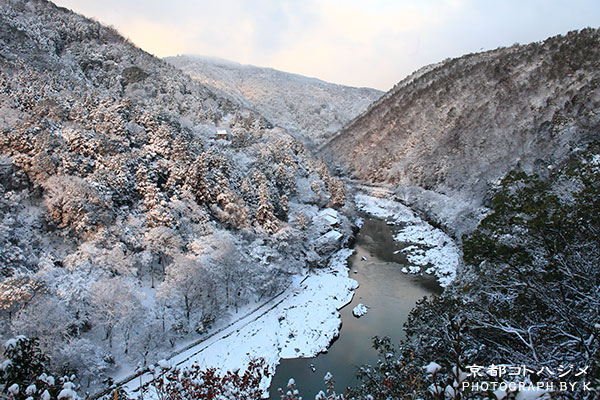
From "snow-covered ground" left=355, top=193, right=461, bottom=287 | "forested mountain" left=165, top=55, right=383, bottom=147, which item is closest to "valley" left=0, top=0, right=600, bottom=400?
"snow-covered ground" left=355, top=193, right=461, bottom=287

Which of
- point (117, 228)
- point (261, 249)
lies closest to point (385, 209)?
point (261, 249)

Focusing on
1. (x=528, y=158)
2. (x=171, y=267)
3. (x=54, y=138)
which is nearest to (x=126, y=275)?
(x=171, y=267)

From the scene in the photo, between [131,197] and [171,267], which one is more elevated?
[131,197]

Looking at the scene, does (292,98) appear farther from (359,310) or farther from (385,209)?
(359,310)

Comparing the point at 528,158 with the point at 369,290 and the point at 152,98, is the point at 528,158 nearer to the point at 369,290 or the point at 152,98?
the point at 369,290

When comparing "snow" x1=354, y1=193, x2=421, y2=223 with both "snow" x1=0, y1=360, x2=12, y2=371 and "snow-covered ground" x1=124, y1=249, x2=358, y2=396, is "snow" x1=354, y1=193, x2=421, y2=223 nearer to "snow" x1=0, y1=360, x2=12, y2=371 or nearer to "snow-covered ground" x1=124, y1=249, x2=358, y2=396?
"snow-covered ground" x1=124, y1=249, x2=358, y2=396

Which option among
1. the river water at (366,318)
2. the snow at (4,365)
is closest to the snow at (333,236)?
the river water at (366,318)
